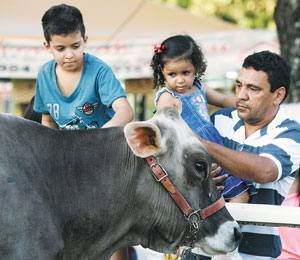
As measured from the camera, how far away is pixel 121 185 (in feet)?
15.5

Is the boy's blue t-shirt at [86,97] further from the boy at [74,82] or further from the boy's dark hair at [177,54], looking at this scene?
the boy's dark hair at [177,54]

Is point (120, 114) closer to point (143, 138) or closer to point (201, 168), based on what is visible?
point (143, 138)

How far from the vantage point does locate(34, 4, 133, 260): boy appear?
551 cm

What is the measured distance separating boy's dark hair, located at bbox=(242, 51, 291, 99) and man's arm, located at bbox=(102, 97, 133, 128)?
0.86 m

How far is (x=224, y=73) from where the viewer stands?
14.3m

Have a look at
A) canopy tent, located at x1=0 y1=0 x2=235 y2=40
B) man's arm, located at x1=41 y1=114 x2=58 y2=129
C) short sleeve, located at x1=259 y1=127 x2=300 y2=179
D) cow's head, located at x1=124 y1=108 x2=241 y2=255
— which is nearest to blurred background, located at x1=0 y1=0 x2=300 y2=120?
canopy tent, located at x1=0 y1=0 x2=235 y2=40

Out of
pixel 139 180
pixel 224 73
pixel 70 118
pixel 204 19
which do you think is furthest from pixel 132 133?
pixel 204 19

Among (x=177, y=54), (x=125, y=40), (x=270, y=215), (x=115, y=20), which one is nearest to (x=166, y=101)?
(x=177, y=54)

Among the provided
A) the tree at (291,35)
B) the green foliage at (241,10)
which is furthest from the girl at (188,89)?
the green foliage at (241,10)

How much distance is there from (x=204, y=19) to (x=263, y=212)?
11182 millimetres

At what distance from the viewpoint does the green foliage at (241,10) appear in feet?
74.7

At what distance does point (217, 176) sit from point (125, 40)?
938cm

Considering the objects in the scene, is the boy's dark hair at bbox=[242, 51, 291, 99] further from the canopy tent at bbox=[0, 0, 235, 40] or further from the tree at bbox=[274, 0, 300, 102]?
the canopy tent at bbox=[0, 0, 235, 40]

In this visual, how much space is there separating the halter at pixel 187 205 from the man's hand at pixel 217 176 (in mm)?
249
